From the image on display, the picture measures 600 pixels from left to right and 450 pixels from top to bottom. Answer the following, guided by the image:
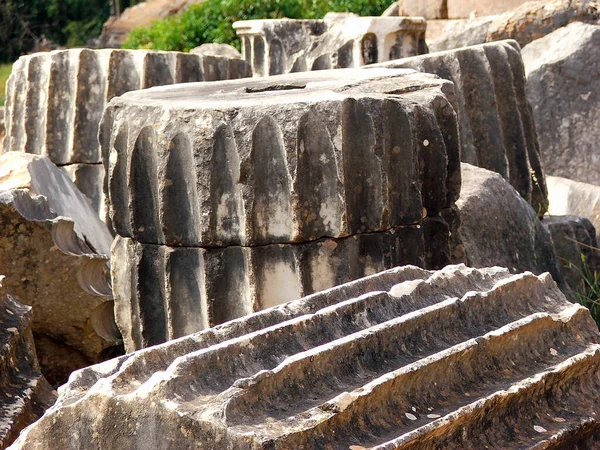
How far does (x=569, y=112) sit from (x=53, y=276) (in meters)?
3.41

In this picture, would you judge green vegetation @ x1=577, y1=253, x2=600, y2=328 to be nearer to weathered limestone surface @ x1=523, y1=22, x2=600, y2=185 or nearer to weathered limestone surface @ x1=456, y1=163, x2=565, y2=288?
weathered limestone surface @ x1=456, y1=163, x2=565, y2=288

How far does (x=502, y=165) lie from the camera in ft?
15.6

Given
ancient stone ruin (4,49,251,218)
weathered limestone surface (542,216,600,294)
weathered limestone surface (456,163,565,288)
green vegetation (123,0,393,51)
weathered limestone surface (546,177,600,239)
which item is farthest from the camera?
green vegetation (123,0,393,51)

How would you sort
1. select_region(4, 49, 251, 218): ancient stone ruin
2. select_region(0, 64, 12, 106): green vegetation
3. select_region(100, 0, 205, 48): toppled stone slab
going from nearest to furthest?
select_region(4, 49, 251, 218): ancient stone ruin, select_region(0, 64, 12, 106): green vegetation, select_region(100, 0, 205, 48): toppled stone slab

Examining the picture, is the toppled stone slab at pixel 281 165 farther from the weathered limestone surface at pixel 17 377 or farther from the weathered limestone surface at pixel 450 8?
the weathered limestone surface at pixel 450 8

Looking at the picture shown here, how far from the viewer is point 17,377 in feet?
9.16

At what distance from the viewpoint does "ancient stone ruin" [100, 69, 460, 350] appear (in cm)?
302

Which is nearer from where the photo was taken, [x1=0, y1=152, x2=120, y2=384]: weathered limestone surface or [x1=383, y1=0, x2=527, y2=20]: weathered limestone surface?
[x1=0, y1=152, x2=120, y2=384]: weathered limestone surface

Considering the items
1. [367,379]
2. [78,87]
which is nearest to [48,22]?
[78,87]

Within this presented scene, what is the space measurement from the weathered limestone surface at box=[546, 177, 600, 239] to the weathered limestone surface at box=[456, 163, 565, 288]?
920 mm

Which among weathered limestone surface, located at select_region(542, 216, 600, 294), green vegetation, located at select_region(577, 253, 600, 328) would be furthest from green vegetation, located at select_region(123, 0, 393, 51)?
green vegetation, located at select_region(577, 253, 600, 328)

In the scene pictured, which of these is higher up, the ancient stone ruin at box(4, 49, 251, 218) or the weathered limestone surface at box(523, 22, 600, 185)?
the ancient stone ruin at box(4, 49, 251, 218)

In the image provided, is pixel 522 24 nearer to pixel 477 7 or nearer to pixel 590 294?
pixel 477 7

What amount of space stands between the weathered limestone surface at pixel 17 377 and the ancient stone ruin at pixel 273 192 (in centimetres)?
46
